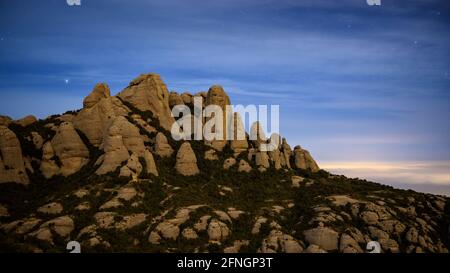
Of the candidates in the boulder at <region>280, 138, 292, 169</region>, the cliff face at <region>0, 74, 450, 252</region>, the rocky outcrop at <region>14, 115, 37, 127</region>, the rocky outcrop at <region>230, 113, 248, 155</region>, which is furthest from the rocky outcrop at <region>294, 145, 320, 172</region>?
the rocky outcrop at <region>14, 115, 37, 127</region>

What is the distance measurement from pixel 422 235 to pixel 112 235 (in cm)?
6207

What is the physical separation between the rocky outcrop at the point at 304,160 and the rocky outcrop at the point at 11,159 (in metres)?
71.6

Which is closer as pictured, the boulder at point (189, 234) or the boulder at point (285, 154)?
the boulder at point (189, 234)

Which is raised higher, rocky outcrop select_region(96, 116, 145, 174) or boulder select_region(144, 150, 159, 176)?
rocky outcrop select_region(96, 116, 145, 174)

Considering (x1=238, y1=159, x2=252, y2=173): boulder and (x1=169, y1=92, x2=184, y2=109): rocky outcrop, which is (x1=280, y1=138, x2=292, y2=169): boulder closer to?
(x1=238, y1=159, x2=252, y2=173): boulder

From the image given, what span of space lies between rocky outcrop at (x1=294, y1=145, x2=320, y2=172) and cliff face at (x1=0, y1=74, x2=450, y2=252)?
12.1 inches

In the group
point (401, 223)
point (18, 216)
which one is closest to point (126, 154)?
point (18, 216)

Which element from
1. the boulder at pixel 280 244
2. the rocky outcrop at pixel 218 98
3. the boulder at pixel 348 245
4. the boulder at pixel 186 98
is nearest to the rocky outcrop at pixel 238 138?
the rocky outcrop at pixel 218 98

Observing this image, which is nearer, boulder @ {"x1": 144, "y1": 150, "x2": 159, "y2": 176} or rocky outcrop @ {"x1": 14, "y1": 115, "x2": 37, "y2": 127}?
boulder @ {"x1": 144, "y1": 150, "x2": 159, "y2": 176}

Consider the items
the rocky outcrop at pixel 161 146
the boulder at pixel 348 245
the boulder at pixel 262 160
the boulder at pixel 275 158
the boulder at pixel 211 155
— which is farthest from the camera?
the boulder at pixel 275 158

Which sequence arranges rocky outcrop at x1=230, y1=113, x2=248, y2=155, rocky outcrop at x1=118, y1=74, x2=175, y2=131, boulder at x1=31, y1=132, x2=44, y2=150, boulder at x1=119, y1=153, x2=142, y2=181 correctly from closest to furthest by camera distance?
boulder at x1=119, y1=153, x2=142, y2=181, boulder at x1=31, y1=132, x2=44, y2=150, rocky outcrop at x1=230, y1=113, x2=248, y2=155, rocky outcrop at x1=118, y1=74, x2=175, y2=131

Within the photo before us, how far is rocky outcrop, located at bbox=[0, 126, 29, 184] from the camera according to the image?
106375 millimetres

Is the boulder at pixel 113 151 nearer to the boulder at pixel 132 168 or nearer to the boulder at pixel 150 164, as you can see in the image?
the boulder at pixel 132 168

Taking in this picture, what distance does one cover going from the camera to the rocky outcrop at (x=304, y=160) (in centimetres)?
13496
